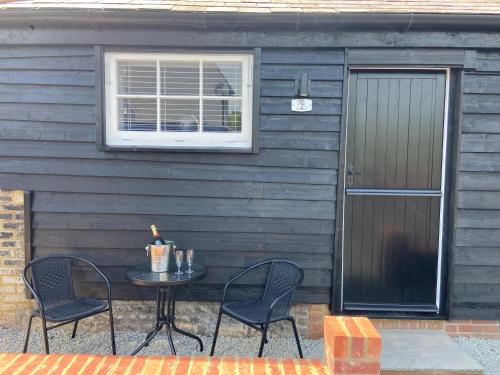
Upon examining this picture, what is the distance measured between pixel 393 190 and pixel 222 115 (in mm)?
1600

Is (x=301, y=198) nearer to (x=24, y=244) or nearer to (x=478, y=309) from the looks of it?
(x=478, y=309)

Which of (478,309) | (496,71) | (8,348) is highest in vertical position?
(496,71)

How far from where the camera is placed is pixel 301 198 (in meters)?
3.55

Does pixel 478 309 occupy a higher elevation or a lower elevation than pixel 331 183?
lower

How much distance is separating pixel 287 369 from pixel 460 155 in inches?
97.3

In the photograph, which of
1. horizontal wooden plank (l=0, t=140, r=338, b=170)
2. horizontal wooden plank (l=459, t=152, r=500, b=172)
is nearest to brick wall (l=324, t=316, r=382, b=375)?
horizontal wooden plank (l=0, t=140, r=338, b=170)

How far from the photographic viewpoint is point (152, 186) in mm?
3576

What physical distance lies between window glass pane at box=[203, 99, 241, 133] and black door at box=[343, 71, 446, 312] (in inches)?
37.8

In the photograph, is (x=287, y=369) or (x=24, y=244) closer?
(x=287, y=369)

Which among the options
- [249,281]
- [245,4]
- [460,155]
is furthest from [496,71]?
[249,281]

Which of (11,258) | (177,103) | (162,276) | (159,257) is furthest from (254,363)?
(11,258)

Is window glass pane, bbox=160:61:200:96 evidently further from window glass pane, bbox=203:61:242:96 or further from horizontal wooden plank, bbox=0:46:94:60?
horizontal wooden plank, bbox=0:46:94:60

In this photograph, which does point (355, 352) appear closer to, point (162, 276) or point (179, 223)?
point (162, 276)

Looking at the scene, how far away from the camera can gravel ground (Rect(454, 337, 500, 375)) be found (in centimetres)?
320
